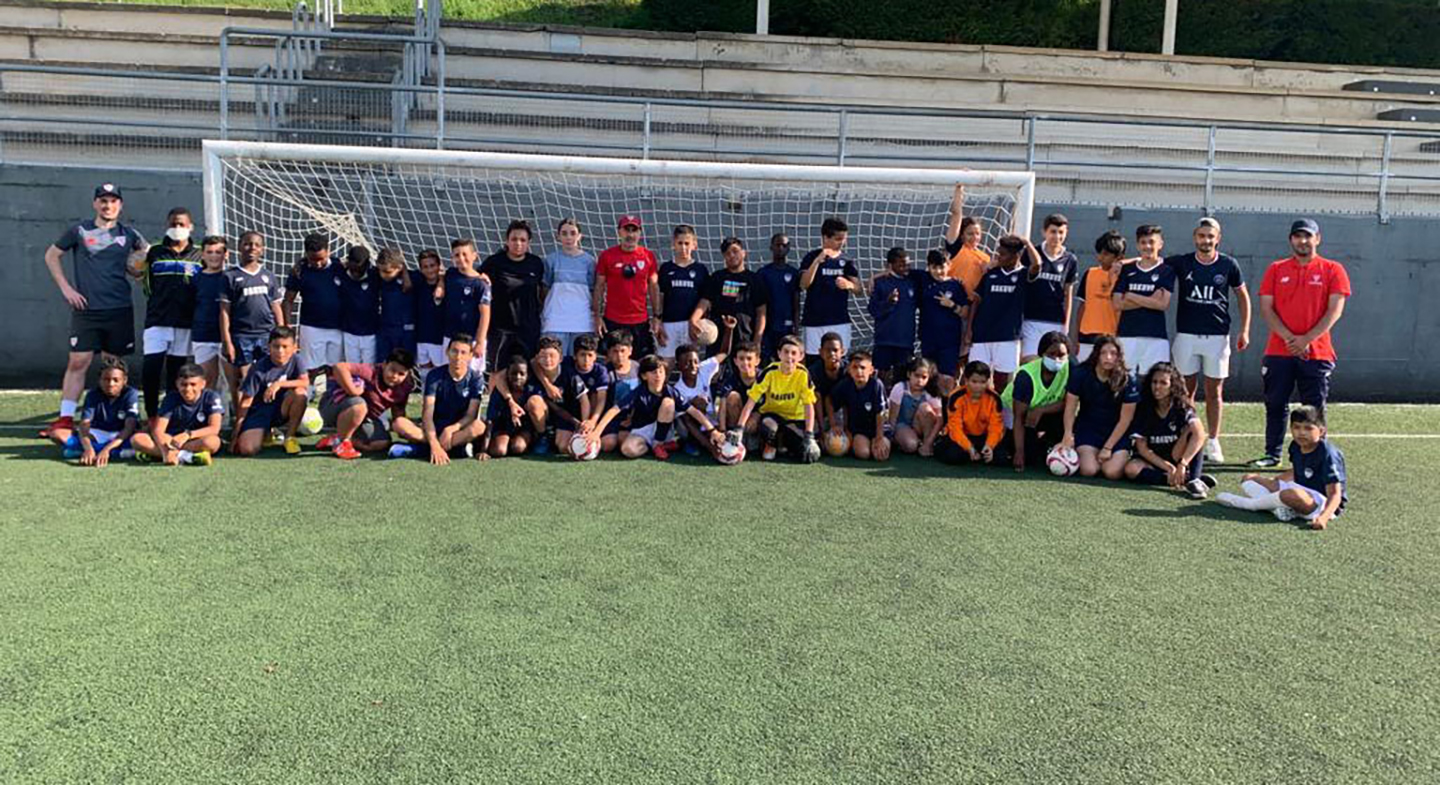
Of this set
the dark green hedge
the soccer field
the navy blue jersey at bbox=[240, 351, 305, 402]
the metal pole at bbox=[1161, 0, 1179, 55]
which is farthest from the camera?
the dark green hedge

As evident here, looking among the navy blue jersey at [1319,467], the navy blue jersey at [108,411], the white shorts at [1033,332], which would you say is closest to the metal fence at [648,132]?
the white shorts at [1033,332]

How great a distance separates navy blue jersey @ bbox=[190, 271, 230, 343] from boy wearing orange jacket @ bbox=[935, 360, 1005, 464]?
5.35m

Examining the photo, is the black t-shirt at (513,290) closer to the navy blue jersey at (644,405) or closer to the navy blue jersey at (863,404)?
the navy blue jersey at (644,405)

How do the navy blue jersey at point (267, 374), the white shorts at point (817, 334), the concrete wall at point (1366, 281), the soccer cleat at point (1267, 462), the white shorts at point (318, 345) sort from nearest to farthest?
the navy blue jersey at point (267, 374)
the soccer cleat at point (1267, 462)
the white shorts at point (318, 345)
the white shorts at point (817, 334)
the concrete wall at point (1366, 281)

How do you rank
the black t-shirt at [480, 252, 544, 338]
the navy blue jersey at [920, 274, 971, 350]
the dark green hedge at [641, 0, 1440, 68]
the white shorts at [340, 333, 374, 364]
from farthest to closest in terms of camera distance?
the dark green hedge at [641, 0, 1440, 68], the navy blue jersey at [920, 274, 971, 350], the black t-shirt at [480, 252, 544, 338], the white shorts at [340, 333, 374, 364]

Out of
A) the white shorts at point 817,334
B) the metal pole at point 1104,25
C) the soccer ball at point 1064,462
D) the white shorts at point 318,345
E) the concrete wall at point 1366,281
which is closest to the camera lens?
the soccer ball at point 1064,462

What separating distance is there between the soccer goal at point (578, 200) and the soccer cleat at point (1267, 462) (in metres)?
2.48

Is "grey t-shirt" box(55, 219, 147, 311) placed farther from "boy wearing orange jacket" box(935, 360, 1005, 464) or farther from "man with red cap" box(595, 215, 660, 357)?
"boy wearing orange jacket" box(935, 360, 1005, 464)

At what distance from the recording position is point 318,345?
295 inches

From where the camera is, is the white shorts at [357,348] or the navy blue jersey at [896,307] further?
the navy blue jersey at [896,307]

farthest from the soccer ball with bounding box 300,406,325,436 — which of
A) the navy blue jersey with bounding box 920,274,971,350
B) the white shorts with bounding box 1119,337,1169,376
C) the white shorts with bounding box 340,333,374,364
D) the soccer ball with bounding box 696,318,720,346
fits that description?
the white shorts with bounding box 1119,337,1169,376

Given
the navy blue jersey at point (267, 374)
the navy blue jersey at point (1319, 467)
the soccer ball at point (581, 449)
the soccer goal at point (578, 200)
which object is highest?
the soccer goal at point (578, 200)

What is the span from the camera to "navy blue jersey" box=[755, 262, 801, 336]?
8.09 meters

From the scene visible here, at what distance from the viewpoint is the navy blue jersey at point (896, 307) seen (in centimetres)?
786
